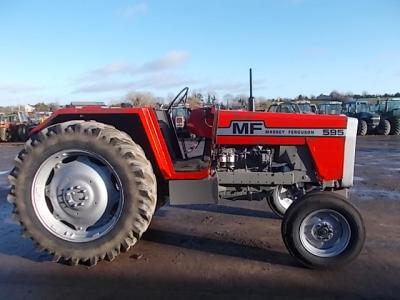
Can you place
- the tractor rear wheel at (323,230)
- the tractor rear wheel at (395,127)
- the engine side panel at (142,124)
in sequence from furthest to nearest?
1. the tractor rear wheel at (395,127)
2. the engine side panel at (142,124)
3. the tractor rear wheel at (323,230)

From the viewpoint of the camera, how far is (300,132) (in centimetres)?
450

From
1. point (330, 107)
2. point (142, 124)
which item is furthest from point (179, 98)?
point (330, 107)

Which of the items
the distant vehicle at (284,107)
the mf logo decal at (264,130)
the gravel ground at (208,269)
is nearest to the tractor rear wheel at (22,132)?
the distant vehicle at (284,107)

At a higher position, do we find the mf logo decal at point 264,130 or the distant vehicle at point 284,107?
the mf logo decal at point 264,130

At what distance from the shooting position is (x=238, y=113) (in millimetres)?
4574

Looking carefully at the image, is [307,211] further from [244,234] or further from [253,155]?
[244,234]

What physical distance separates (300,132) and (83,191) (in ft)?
7.53

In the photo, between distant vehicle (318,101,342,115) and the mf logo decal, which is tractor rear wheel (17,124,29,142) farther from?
the mf logo decal

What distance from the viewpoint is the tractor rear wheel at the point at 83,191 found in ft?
13.4

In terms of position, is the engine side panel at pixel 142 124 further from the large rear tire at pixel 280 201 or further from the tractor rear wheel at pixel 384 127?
the tractor rear wheel at pixel 384 127

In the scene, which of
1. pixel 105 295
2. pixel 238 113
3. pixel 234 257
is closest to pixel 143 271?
pixel 105 295

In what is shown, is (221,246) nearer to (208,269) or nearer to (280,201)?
(208,269)

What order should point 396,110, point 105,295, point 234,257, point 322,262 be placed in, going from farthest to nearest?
point 396,110 < point 234,257 < point 322,262 < point 105,295

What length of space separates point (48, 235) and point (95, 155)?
0.91 m
